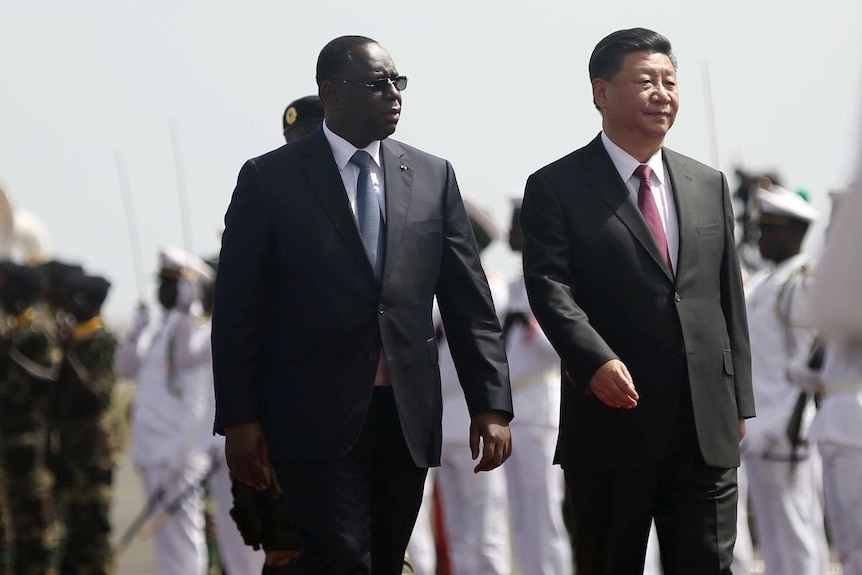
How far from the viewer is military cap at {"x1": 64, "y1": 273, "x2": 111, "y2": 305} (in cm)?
1196

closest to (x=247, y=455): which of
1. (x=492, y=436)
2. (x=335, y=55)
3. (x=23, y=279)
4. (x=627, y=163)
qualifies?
(x=492, y=436)

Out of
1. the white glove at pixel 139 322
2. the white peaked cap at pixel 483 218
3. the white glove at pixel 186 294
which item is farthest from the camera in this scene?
the white glove at pixel 139 322

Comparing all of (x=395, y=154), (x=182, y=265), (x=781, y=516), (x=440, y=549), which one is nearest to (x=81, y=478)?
(x=182, y=265)

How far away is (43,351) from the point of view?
1159cm

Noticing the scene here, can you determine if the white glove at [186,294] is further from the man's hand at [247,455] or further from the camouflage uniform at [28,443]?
the man's hand at [247,455]

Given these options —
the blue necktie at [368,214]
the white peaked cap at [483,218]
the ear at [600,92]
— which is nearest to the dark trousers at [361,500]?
the blue necktie at [368,214]

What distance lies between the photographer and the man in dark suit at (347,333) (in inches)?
187

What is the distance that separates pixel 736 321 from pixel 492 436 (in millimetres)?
863

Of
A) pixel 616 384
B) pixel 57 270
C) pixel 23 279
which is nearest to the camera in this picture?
pixel 616 384

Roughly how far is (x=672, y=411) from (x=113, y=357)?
24.0ft

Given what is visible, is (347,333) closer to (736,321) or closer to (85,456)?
(736,321)

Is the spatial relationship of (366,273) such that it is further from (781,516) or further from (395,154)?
(781,516)

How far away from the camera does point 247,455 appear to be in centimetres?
473

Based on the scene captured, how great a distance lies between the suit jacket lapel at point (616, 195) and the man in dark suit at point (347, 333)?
0.45m
